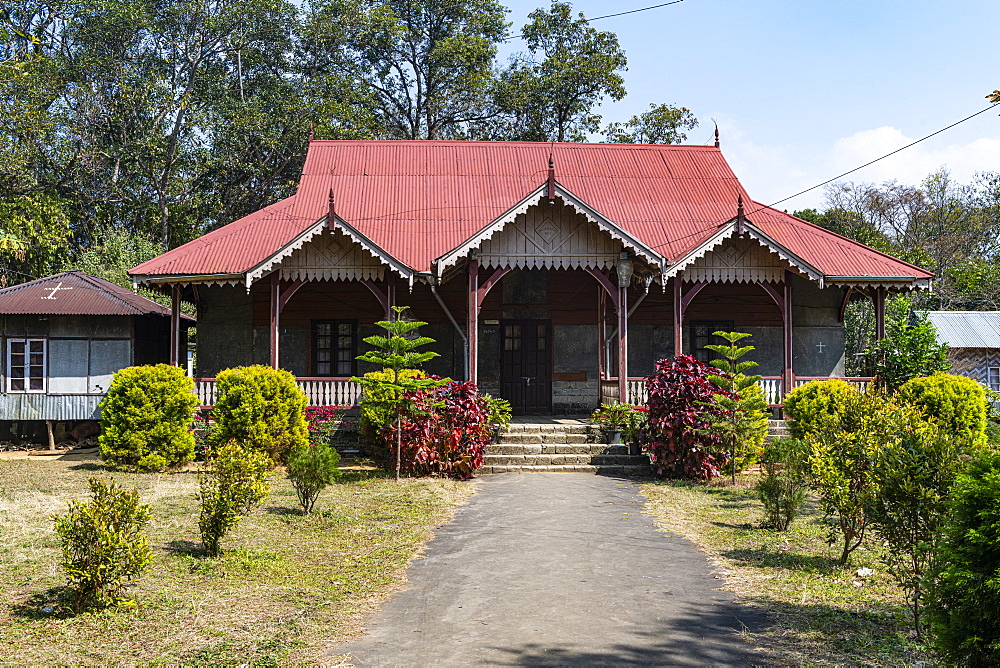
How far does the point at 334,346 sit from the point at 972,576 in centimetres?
1819

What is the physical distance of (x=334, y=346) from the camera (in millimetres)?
21391

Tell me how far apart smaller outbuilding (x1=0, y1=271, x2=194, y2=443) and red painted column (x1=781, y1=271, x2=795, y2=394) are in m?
14.5

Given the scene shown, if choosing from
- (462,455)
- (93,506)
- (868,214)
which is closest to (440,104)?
(868,214)

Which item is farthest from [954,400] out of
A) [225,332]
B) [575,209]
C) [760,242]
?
[225,332]

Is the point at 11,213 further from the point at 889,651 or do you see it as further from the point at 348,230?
the point at 889,651

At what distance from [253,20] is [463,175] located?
22815 millimetres

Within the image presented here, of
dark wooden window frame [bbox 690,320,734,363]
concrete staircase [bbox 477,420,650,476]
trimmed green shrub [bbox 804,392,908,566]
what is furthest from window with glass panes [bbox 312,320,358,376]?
trimmed green shrub [bbox 804,392,908,566]

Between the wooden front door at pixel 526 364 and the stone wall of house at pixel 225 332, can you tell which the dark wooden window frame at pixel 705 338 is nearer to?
the wooden front door at pixel 526 364

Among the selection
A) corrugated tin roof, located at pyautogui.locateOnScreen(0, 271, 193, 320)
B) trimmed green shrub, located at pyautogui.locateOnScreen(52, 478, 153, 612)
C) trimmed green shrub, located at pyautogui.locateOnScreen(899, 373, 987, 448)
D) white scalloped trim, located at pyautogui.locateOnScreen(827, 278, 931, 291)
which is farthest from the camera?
corrugated tin roof, located at pyautogui.locateOnScreen(0, 271, 193, 320)

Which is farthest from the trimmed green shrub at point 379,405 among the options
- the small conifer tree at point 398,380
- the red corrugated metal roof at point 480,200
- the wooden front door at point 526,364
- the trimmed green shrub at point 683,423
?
the wooden front door at point 526,364

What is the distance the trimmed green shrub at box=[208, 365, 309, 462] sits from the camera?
15.7 meters

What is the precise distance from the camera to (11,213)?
29109 millimetres

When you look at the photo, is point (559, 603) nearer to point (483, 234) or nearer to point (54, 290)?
point (483, 234)

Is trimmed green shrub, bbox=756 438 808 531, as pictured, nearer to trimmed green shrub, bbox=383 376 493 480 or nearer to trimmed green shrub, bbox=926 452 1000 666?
trimmed green shrub, bbox=926 452 1000 666
